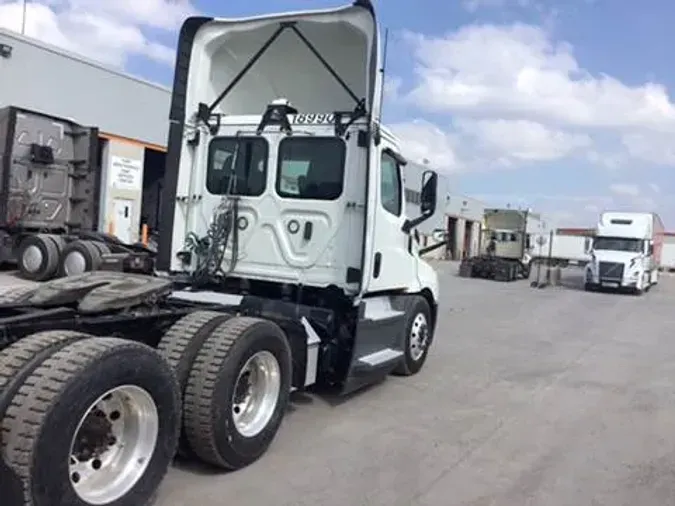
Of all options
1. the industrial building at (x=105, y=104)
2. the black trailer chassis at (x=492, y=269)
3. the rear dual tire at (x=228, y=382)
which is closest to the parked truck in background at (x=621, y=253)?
the black trailer chassis at (x=492, y=269)

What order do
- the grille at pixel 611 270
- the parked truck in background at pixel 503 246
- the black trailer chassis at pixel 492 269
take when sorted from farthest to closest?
the parked truck in background at pixel 503 246
the black trailer chassis at pixel 492 269
the grille at pixel 611 270

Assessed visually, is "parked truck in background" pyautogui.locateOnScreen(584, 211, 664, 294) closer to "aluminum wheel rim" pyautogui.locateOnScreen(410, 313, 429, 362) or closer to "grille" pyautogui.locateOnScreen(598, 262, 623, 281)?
"grille" pyautogui.locateOnScreen(598, 262, 623, 281)

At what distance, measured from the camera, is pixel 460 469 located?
5.12 metres

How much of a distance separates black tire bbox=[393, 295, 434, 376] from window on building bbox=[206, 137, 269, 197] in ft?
7.00

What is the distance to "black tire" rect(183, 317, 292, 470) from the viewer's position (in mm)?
4559

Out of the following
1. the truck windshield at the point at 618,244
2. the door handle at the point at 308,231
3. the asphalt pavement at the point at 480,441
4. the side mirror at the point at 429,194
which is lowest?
the asphalt pavement at the point at 480,441

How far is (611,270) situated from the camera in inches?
1144

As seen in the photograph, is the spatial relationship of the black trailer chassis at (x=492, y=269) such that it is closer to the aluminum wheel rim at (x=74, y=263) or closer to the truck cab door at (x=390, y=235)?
the aluminum wheel rim at (x=74, y=263)

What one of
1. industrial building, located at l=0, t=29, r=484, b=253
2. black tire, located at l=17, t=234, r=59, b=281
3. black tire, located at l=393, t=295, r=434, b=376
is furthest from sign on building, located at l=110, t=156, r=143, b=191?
black tire, located at l=393, t=295, r=434, b=376

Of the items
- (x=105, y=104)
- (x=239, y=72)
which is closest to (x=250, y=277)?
(x=239, y=72)

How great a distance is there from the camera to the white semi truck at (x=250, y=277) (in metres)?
3.90

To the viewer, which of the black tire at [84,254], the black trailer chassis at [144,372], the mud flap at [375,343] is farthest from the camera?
the black tire at [84,254]

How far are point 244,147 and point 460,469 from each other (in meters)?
3.89

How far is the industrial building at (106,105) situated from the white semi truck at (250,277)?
1237cm
